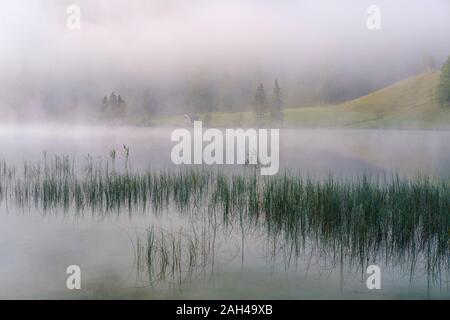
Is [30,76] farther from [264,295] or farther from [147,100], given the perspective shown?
[264,295]

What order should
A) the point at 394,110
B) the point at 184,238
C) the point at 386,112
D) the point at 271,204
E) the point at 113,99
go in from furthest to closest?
the point at 386,112 < the point at 394,110 < the point at 113,99 < the point at 271,204 < the point at 184,238

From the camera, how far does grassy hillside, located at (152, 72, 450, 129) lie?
6875mm

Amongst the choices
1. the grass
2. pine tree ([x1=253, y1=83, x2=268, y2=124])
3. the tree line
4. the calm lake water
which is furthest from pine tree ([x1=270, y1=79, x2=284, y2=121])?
the grass

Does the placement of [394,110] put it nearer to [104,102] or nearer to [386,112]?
[386,112]

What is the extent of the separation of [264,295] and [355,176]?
240cm

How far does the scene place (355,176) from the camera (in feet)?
19.5

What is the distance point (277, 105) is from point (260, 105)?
0.73 ft

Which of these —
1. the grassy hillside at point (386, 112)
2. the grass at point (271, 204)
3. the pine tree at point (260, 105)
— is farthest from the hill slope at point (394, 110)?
the grass at point (271, 204)

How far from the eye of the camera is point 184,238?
483cm

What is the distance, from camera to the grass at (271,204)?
14.3ft

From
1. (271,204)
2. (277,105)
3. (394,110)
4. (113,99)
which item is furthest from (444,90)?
(113,99)
